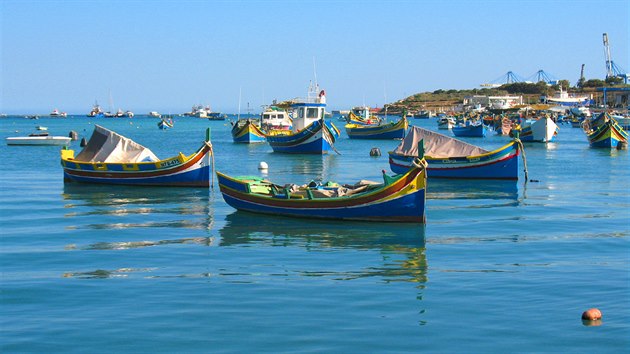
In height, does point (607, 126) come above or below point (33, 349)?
above

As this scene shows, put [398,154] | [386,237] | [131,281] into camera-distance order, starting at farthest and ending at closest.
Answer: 1. [398,154]
2. [386,237]
3. [131,281]

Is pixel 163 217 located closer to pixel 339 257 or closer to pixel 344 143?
pixel 339 257

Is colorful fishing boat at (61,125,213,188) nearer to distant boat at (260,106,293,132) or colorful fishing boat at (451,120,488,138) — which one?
distant boat at (260,106,293,132)

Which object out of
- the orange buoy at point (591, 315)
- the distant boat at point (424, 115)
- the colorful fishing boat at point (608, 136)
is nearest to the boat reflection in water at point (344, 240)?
the orange buoy at point (591, 315)

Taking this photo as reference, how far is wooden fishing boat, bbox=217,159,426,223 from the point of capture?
80.2ft

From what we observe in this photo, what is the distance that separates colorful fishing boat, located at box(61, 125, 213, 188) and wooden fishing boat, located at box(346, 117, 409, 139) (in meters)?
44.1

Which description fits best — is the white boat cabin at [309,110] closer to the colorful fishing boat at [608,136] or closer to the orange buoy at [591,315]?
the colorful fishing boat at [608,136]

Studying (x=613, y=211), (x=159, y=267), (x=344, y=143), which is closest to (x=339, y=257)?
(x=159, y=267)

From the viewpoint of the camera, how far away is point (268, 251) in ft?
71.4

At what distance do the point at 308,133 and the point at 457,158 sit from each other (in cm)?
2137

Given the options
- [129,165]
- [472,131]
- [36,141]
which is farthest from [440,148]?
[472,131]

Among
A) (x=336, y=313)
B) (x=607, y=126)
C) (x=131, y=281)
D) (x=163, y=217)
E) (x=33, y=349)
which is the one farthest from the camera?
(x=607, y=126)

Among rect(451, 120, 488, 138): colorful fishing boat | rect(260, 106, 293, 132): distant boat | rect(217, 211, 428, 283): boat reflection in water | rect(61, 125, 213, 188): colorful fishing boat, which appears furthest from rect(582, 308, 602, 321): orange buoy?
rect(451, 120, 488, 138): colorful fishing boat

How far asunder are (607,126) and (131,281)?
5621cm
